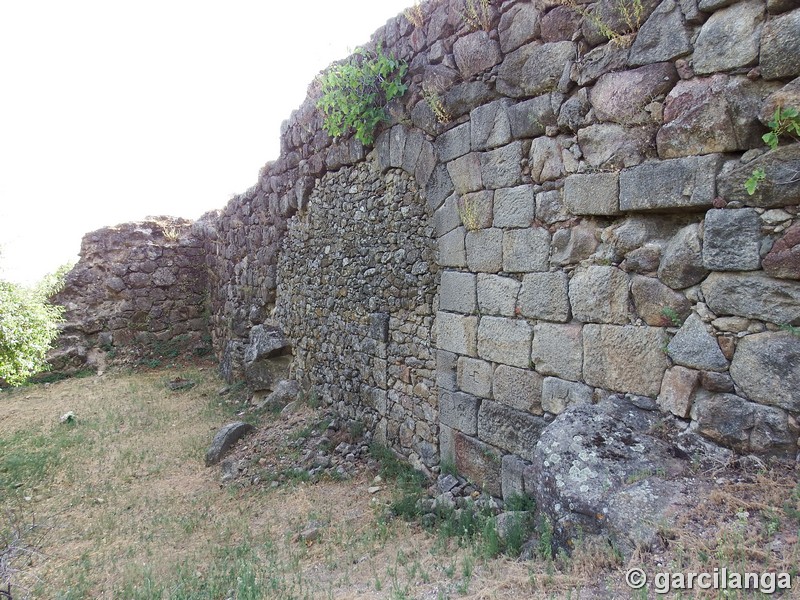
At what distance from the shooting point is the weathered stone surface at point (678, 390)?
267cm

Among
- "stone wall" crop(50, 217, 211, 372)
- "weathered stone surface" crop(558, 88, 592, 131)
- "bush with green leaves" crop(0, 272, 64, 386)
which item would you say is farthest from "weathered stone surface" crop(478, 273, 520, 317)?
"stone wall" crop(50, 217, 211, 372)

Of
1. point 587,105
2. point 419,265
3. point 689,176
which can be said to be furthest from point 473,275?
point 689,176

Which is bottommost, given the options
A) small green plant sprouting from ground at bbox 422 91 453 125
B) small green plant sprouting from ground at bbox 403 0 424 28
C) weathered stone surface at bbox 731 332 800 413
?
weathered stone surface at bbox 731 332 800 413

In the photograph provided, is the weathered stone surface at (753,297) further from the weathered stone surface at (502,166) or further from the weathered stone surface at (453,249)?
the weathered stone surface at (453,249)

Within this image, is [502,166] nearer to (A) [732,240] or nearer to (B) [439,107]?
(B) [439,107]

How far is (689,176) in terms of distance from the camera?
2623 millimetres

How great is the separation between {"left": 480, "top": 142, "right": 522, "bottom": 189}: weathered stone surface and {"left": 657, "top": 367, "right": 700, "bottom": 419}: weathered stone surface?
1.58 meters

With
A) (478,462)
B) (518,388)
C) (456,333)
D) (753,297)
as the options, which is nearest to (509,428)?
(518,388)

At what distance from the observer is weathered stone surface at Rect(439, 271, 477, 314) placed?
409 cm

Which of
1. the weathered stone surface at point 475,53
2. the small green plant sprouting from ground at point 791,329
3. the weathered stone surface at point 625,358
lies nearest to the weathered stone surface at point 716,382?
the weathered stone surface at point 625,358

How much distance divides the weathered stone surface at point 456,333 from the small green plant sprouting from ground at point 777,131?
6.73 feet

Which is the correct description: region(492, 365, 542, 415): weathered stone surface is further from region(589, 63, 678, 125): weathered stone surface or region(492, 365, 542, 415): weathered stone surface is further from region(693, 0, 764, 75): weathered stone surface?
region(693, 0, 764, 75): weathered stone surface

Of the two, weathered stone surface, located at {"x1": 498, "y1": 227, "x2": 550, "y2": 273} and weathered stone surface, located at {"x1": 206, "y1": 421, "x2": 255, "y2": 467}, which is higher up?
weathered stone surface, located at {"x1": 498, "y1": 227, "x2": 550, "y2": 273}

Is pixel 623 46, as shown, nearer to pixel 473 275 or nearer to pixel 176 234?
pixel 473 275
